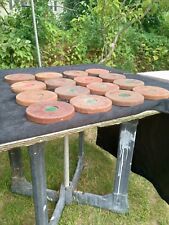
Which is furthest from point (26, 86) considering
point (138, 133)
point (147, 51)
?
point (147, 51)

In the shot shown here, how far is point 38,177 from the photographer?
44.6 inches

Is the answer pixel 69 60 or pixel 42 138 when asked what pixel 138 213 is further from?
pixel 69 60

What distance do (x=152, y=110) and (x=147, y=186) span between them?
0.95 metres

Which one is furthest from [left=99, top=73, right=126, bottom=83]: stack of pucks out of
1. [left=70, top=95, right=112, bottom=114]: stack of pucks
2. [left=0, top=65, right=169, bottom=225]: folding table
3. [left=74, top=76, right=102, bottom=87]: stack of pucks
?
[left=70, top=95, right=112, bottom=114]: stack of pucks

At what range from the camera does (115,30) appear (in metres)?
3.79

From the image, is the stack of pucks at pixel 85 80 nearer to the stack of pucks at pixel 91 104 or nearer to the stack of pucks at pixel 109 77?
the stack of pucks at pixel 109 77

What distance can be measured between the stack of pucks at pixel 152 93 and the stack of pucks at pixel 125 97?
40 millimetres

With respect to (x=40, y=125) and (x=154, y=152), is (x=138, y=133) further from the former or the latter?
(x=40, y=125)

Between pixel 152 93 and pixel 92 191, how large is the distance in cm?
92

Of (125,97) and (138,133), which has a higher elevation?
(125,97)

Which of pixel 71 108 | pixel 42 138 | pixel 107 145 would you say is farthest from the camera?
pixel 107 145

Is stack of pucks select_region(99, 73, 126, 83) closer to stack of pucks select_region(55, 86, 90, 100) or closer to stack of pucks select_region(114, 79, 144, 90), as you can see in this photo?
stack of pucks select_region(114, 79, 144, 90)

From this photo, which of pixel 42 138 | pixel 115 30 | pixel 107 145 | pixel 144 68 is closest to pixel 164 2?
pixel 115 30

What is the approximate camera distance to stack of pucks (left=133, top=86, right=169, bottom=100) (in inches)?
49.9
